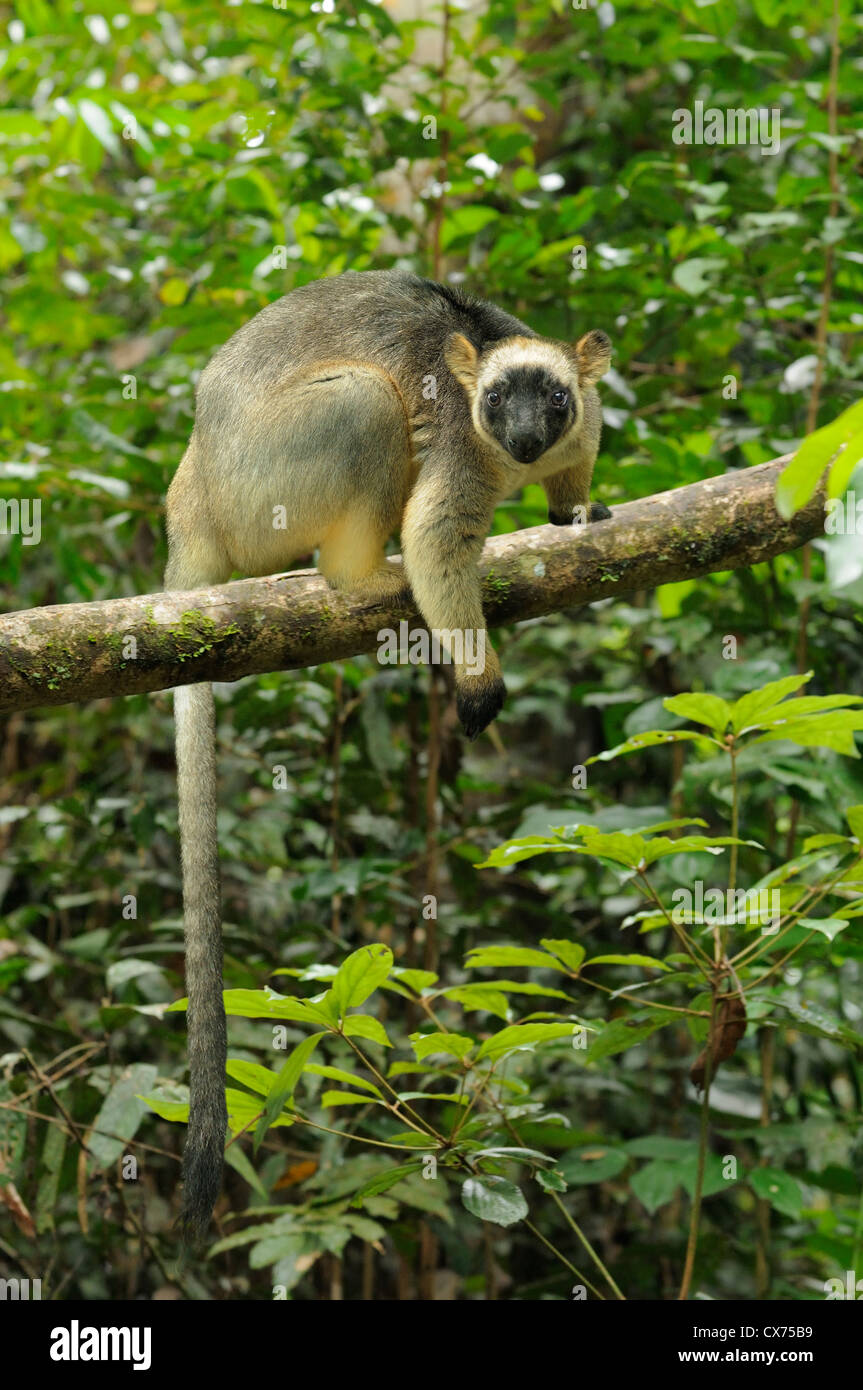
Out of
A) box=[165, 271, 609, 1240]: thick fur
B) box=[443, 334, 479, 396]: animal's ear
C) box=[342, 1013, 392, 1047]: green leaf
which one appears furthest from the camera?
box=[443, 334, 479, 396]: animal's ear

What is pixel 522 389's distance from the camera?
3926mm

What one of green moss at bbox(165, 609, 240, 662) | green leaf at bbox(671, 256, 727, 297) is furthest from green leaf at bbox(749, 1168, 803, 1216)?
green leaf at bbox(671, 256, 727, 297)

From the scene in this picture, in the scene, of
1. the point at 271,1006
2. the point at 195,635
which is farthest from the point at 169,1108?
the point at 195,635

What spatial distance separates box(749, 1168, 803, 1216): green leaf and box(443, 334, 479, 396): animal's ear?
8.90ft

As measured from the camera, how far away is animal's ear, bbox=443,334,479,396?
158 inches

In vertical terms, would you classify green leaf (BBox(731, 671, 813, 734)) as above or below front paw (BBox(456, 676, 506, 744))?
below

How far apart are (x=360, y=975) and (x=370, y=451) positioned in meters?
2.07

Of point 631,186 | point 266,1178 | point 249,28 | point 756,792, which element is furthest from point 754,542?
point 249,28

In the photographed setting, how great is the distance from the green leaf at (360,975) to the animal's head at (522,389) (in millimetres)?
1916

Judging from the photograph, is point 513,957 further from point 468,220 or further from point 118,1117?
point 468,220

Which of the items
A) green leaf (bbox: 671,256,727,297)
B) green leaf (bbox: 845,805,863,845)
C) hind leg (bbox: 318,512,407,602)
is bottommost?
green leaf (bbox: 845,805,863,845)

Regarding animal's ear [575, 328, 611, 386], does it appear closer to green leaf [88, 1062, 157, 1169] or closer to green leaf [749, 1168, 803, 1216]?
green leaf [749, 1168, 803, 1216]

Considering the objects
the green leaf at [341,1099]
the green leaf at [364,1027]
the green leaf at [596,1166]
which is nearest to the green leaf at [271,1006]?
the green leaf at [364,1027]

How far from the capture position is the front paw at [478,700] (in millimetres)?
3807
